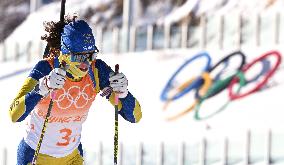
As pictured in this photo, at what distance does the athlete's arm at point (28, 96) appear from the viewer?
5.05 metres

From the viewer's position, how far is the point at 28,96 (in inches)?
199

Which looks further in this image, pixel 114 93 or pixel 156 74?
pixel 156 74

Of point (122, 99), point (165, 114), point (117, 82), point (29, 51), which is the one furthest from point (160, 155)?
point (117, 82)

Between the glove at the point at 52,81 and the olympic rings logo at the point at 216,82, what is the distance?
5579 millimetres

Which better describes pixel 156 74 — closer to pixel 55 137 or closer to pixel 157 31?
pixel 157 31

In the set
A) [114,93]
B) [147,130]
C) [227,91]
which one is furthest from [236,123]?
[114,93]

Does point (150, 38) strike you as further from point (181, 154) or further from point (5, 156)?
point (5, 156)

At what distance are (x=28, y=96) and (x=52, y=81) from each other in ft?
0.59

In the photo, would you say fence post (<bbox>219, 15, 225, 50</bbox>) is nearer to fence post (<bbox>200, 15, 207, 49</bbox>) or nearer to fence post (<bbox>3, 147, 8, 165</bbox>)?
fence post (<bbox>200, 15, 207, 49</bbox>)

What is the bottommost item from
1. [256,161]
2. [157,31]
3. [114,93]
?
[256,161]

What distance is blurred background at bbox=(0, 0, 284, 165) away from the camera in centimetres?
1002

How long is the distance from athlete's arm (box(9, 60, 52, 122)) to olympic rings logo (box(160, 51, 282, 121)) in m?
5.48

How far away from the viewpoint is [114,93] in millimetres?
5320

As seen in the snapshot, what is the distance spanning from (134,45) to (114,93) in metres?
6.54
